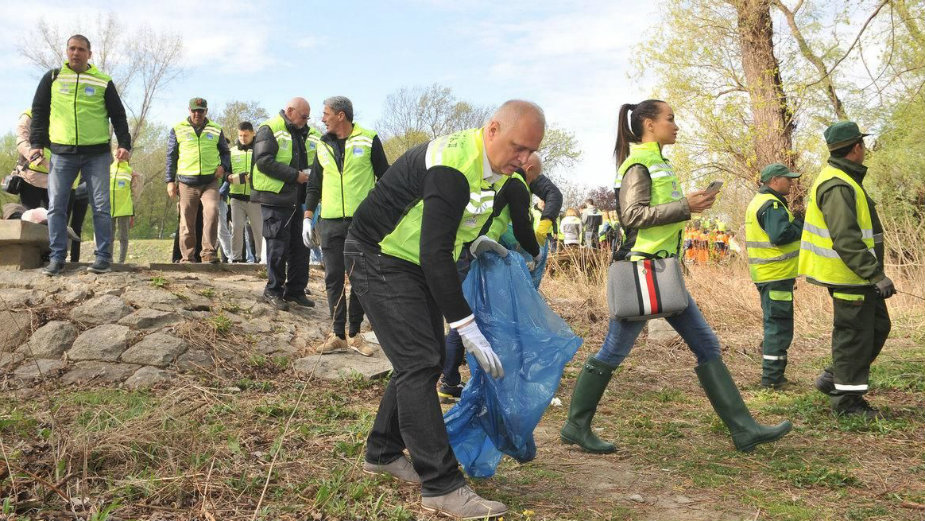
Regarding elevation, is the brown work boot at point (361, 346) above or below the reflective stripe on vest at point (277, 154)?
below

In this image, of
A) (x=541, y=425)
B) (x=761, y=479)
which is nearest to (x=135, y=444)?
(x=541, y=425)

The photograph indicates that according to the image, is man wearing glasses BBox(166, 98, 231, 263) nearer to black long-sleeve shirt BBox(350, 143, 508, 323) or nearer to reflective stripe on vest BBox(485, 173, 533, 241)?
reflective stripe on vest BBox(485, 173, 533, 241)

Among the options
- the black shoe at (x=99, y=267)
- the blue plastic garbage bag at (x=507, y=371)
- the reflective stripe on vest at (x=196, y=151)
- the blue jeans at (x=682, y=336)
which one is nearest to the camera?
the blue plastic garbage bag at (x=507, y=371)

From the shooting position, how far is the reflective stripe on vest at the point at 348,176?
6418 millimetres

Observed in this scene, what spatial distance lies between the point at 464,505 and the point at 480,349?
0.60 metres

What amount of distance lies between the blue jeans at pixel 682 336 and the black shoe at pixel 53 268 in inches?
195

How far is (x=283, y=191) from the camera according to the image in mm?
7480

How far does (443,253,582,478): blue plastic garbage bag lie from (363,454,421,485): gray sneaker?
21 cm

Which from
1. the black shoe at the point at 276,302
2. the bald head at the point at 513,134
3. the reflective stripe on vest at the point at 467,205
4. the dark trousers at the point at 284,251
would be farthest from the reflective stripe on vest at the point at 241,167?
the bald head at the point at 513,134

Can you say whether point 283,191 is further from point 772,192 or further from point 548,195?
point 772,192

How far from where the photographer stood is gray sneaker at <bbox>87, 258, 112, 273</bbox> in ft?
23.2

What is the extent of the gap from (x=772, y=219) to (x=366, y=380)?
3.36 metres

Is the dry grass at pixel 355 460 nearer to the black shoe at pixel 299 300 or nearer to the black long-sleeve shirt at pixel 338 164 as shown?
the black long-sleeve shirt at pixel 338 164

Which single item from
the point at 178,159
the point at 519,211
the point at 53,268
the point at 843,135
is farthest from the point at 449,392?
the point at 178,159
